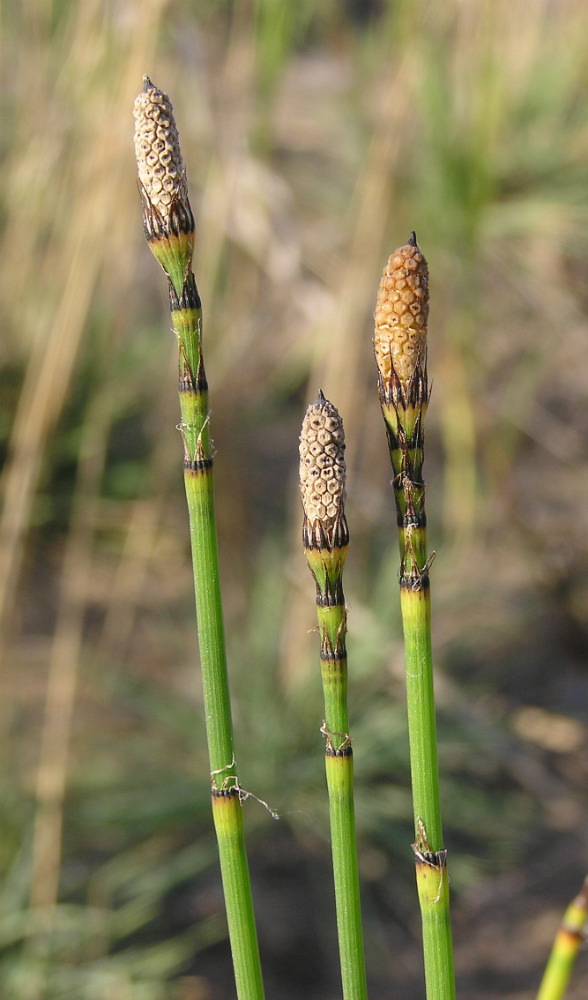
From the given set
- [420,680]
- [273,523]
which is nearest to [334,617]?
[420,680]

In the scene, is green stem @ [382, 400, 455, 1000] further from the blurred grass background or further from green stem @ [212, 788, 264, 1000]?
the blurred grass background

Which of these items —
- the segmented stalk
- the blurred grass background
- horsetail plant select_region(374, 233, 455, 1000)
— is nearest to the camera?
horsetail plant select_region(374, 233, 455, 1000)

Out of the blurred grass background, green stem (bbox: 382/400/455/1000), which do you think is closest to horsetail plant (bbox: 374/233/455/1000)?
green stem (bbox: 382/400/455/1000)

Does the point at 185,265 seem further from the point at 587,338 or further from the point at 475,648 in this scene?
the point at 587,338

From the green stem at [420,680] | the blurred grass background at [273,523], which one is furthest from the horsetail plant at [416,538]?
the blurred grass background at [273,523]

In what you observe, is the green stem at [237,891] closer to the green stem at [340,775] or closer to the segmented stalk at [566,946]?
the green stem at [340,775]
